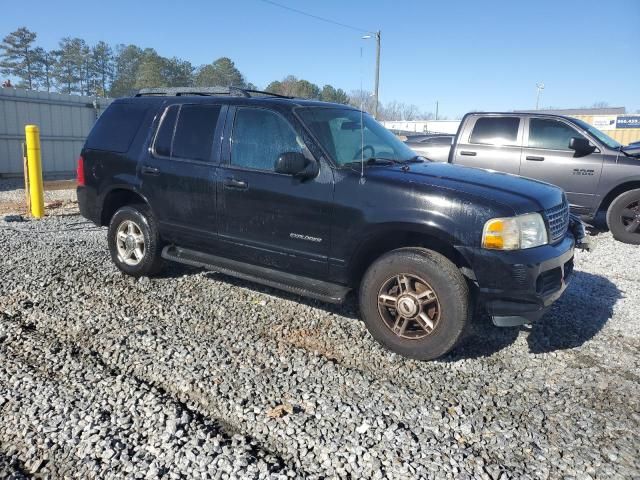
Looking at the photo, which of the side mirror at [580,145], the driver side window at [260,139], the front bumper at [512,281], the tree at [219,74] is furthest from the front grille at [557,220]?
the tree at [219,74]

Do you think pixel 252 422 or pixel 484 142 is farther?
pixel 484 142

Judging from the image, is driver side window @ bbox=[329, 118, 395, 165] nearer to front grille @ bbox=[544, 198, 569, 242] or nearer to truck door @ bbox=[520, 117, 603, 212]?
front grille @ bbox=[544, 198, 569, 242]

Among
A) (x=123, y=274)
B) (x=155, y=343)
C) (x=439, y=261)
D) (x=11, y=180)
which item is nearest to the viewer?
(x=439, y=261)

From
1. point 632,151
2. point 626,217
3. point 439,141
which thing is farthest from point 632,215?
point 439,141

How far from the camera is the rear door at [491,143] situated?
819cm

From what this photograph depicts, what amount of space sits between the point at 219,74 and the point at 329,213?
43.5m

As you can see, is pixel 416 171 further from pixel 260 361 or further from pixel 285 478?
pixel 285 478

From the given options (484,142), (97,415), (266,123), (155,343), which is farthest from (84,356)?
(484,142)

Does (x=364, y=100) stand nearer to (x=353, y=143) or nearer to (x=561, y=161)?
(x=353, y=143)

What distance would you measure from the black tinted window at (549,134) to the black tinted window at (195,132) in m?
5.70

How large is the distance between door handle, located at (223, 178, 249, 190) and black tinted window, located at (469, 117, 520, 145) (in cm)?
544

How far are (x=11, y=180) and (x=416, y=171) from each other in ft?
51.1

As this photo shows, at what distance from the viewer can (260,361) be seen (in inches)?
140

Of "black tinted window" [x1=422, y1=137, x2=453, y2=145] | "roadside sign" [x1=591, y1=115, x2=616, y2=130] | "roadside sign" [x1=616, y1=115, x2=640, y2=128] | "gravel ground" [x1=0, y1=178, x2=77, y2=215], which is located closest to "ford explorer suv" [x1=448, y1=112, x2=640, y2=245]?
"black tinted window" [x1=422, y1=137, x2=453, y2=145]
